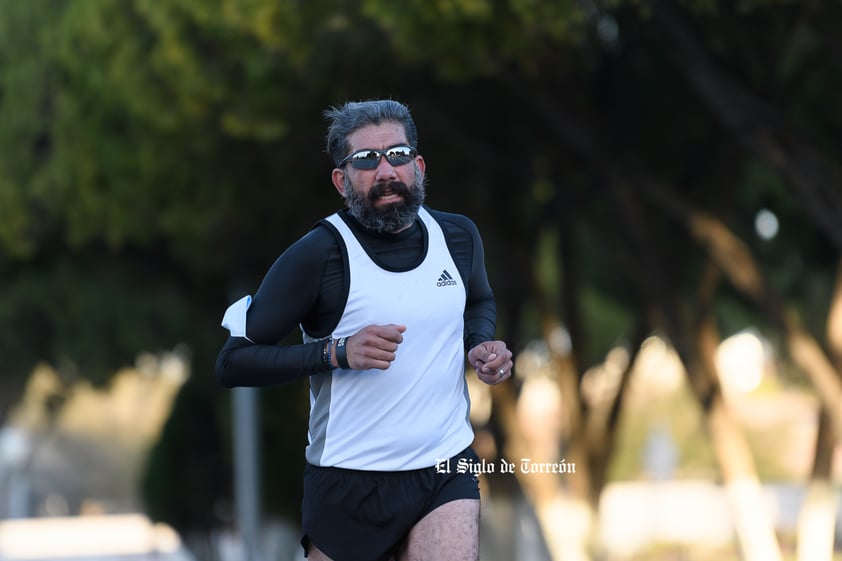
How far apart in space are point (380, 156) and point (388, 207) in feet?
0.45

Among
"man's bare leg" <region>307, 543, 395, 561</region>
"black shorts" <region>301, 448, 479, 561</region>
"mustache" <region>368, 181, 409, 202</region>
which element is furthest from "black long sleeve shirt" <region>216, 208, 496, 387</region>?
"man's bare leg" <region>307, 543, 395, 561</region>

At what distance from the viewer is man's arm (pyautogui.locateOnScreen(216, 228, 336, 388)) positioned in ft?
15.3

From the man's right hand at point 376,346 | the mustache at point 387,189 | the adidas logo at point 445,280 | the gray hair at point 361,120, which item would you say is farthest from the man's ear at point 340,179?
the man's right hand at point 376,346

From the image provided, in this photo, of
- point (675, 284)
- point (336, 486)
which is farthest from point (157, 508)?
point (336, 486)

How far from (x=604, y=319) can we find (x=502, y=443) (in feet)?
29.5

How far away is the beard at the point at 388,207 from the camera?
473 centimetres

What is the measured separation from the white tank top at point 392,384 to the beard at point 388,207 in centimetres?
7

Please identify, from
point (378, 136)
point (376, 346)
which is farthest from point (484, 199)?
point (376, 346)

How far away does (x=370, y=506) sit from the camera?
4.73m

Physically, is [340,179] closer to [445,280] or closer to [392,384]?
[445,280]

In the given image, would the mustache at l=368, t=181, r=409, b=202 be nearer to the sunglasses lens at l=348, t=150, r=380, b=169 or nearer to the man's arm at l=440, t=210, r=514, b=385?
the sunglasses lens at l=348, t=150, r=380, b=169

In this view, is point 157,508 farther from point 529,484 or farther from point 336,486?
point 336,486

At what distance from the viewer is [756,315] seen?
2203 centimetres

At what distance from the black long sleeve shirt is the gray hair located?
198mm
